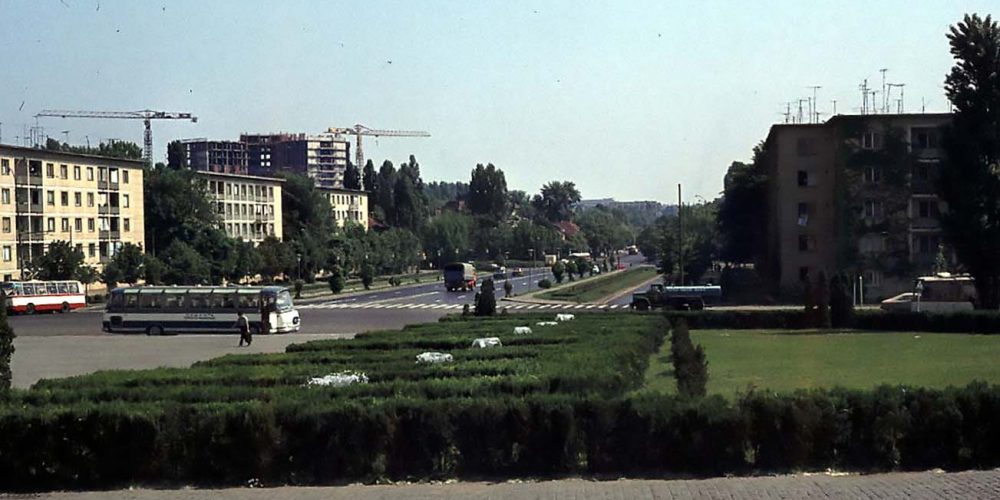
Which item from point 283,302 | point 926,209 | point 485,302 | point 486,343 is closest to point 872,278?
point 926,209

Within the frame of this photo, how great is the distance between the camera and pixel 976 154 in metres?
49.8

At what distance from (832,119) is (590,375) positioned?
5286 cm

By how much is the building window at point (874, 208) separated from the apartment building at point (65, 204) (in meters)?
52.8

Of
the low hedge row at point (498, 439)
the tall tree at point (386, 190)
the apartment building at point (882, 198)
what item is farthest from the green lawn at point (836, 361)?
the tall tree at point (386, 190)

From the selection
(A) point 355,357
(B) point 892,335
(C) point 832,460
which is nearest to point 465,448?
(C) point 832,460

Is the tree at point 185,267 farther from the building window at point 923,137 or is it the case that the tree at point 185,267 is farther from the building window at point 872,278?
the building window at point 923,137

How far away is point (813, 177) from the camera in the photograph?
71.9 metres

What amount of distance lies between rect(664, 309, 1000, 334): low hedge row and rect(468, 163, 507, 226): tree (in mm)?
133093

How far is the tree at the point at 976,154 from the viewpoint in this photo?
163 feet

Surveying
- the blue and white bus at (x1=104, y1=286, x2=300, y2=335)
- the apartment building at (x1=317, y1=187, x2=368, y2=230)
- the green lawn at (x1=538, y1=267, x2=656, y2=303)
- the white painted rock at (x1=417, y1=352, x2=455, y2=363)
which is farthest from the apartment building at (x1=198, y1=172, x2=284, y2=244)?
the white painted rock at (x1=417, y1=352, x2=455, y2=363)

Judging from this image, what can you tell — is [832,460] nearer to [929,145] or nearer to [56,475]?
[56,475]

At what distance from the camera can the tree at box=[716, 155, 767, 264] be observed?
307 ft

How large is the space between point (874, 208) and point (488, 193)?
392ft

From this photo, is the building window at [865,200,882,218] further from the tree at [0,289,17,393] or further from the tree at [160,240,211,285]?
the tree at [0,289,17,393]
